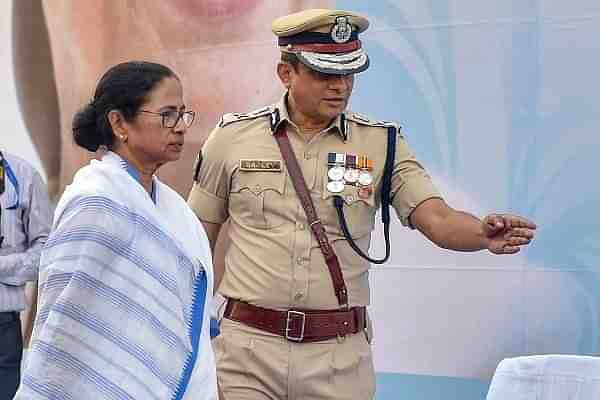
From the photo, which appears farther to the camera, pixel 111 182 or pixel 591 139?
pixel 591 139

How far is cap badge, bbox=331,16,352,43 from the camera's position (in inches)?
154

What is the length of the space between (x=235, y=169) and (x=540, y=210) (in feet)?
3.49

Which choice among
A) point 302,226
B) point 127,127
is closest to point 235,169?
point 302,226

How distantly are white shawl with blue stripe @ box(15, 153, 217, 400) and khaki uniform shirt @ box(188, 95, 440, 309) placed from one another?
1.80ft

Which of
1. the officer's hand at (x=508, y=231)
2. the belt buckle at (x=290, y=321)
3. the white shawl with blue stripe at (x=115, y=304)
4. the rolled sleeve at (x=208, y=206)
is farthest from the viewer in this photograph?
the rolled sleeve at (x=208, y=206)

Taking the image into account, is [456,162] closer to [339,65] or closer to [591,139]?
[591,139]

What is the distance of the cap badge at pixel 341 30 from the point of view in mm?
3906

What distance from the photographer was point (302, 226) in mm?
3803

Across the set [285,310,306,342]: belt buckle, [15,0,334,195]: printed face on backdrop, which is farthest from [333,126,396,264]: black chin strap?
[15,0,334,195]: printed face on backdrop

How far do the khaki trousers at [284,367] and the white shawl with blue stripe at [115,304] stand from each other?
0.52 m

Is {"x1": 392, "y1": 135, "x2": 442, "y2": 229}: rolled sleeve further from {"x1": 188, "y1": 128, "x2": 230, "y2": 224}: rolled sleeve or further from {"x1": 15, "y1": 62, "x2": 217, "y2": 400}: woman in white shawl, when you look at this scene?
{"x1": 15, "y1": 62, "x2": 217, "y2": 400}: woman in white shawl

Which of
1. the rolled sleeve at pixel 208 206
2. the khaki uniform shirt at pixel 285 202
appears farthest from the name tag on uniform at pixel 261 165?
the rolled sleeve at pixel 208 206

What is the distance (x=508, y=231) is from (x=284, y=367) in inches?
29.7

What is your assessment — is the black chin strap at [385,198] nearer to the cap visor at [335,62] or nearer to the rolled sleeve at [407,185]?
the rolled sleeve at [407,185]
